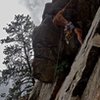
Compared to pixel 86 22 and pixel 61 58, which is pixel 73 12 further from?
pixel 61 58

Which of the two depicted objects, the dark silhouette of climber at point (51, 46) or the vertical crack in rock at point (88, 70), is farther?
the dark silhouette of climber at point (51, 46)

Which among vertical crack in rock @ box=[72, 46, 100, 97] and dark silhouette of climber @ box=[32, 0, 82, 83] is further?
dark silhouette of climber @ box=[32, 0, 82, 83]

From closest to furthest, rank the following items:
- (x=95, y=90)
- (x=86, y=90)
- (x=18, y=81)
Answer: (x=95, y=90), (x=86, y=90), (x=18, y=81)

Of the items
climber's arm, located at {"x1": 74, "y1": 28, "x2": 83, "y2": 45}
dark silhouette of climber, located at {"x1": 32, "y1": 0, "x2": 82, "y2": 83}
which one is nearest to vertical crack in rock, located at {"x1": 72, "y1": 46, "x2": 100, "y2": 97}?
climber's arm, located at {"x1": 74, "y1": 28, "x2": 83, "y2": 45}

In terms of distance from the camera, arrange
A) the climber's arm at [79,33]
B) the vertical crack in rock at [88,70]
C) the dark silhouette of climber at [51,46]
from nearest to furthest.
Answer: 1. the vertical crack in rock at [88,70]
2. the climber's arm at [79,33]
3. the dark silhouette of climber at [51,46]

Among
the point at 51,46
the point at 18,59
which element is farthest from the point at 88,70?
the point at 18,59

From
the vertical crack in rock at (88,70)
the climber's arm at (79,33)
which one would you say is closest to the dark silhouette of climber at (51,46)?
the climber's arm at (79,33)

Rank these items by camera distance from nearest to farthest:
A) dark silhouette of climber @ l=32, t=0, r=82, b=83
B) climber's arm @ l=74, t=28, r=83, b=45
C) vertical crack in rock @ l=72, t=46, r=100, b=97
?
vertical crack in rock @ l=72, t=46, r=100, b=97
climber's arm @ l=74, t=28, r=83, b=45
dark silhouette of climber @ l=32, t=0, r=82, b=83

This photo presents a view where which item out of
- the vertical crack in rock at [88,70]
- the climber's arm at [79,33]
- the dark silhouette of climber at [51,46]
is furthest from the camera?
the dark silhouette of climber at [51,46]

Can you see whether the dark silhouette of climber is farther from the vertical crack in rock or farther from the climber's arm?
the vertical crack in rock

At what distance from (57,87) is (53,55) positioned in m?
2.30

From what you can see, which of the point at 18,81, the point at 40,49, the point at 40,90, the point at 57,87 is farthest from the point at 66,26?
the point at 18,81

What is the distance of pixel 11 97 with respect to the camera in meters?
24.8

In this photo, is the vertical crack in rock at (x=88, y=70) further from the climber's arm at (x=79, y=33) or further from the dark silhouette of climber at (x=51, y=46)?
the dark silhouette of climber at (x=51, y=46)
